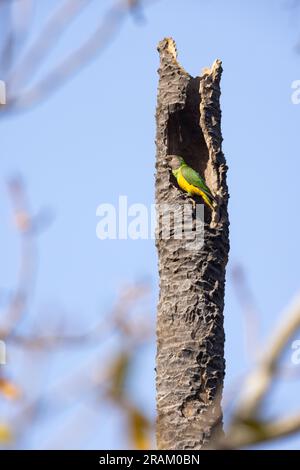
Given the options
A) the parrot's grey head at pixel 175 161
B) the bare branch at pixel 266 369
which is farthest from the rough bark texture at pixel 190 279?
the bare branch at pixel 266 369

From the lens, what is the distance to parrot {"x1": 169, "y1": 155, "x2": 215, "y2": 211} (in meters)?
5.06

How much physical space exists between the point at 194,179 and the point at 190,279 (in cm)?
65

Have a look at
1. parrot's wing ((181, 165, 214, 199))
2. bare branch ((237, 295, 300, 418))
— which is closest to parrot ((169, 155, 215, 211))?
parrot's wing ((181, 165, 214, 199))

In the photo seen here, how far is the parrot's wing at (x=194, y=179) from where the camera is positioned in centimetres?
507

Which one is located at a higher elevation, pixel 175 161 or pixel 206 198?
pixel 175 161

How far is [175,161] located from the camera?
5.33 metres

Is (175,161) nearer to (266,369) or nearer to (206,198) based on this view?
(206,198)

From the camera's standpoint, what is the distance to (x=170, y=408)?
4.65 metres

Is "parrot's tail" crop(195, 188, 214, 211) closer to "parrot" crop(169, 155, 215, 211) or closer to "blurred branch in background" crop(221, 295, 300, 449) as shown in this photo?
"parrot" crop(169, 155, 215, 211)

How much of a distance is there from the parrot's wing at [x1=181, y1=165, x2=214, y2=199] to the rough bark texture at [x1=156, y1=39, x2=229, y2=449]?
0.30 feet

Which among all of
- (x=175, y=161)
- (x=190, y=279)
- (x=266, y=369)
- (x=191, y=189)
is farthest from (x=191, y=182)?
(x=266, y=369)

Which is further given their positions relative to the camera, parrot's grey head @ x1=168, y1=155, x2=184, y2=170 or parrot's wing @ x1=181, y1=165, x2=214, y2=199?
parrot's grey head @ x1=168, y1=155, x2=184, y2=170

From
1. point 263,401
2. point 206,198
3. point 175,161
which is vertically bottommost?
point 263,401
